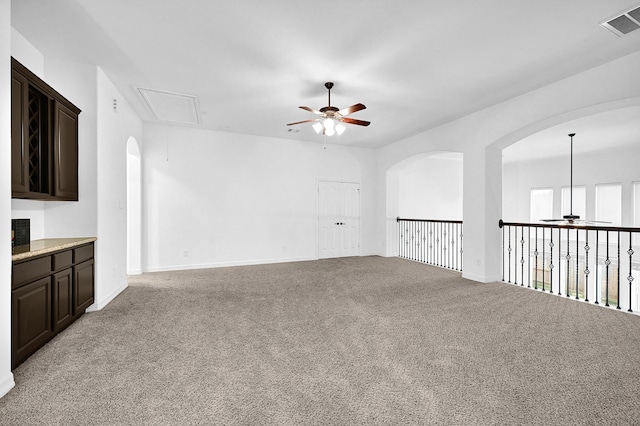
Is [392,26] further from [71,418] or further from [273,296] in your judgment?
[71,418]

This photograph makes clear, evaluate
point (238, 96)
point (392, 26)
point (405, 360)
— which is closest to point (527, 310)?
point (405, 360)

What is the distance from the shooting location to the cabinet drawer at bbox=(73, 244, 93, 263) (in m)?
3.15

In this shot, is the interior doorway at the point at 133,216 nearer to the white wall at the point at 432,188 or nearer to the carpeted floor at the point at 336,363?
the carpeted floor at the point at 336,363

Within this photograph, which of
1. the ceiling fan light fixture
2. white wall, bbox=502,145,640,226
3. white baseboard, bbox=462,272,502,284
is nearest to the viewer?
the ceiling fan light fixture

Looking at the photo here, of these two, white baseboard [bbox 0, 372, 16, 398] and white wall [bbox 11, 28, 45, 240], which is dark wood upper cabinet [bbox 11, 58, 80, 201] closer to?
white wall [bbox 11, 28, 45, 240]

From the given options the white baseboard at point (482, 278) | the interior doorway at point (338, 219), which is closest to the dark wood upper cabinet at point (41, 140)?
the interior doorway at point (338, 219)

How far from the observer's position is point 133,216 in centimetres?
575

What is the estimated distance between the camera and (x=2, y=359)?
1.94 metres

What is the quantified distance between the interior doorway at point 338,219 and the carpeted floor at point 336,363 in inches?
136

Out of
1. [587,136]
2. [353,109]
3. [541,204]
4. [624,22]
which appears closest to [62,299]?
[353,109]

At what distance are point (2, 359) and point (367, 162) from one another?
7.37 m

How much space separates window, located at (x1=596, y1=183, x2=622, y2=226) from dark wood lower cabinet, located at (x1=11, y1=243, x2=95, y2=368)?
11.2 m

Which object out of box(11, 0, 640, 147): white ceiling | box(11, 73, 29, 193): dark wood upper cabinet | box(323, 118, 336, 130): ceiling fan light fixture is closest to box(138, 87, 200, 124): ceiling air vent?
box(11, 0, 640, 147): white ceiling

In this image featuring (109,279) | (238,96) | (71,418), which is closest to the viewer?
(71,418)
